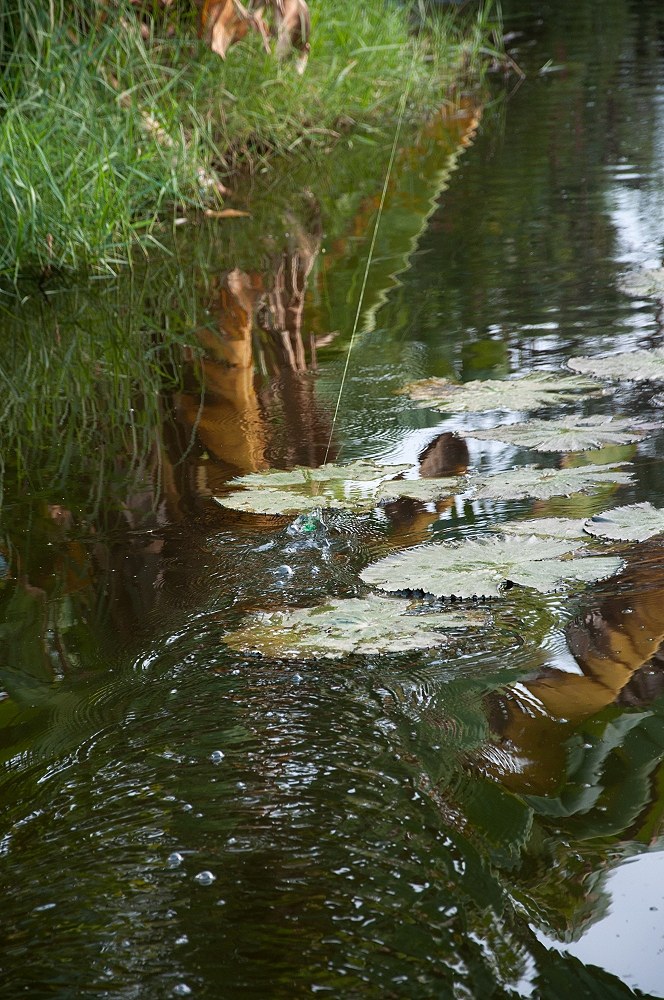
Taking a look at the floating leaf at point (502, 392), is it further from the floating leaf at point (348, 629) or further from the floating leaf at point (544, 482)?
the floating leaf at point (348, 629)

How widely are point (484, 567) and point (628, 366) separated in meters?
1.09

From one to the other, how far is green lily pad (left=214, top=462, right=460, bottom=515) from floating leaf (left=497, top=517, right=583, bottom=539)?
207 millimetres

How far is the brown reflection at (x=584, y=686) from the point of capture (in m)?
1.24

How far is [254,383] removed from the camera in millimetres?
2779

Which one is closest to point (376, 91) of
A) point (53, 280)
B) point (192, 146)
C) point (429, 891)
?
point (192, 146)

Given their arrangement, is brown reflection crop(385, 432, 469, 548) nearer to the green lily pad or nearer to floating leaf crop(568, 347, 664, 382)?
the green lily pad

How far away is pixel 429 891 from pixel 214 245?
3.76m

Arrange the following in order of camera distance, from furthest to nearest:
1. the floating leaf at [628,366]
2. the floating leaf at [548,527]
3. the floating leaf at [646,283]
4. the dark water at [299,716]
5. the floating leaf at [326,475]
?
the floating leaf at [646,283] → the floating leaf at [628,366] → the floating leaf at [326,475] → the floating leaf at [548,527] → the dark water at [299,716]

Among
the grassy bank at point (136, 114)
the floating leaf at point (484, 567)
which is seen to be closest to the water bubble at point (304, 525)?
the floating leaf at point (484, 567)

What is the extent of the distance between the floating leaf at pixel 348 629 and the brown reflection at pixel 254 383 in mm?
649

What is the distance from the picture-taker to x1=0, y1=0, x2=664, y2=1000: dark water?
99 centimetres

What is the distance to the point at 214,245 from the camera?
177 inches

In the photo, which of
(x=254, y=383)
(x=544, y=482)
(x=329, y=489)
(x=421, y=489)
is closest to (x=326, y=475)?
(x=329, y=489)

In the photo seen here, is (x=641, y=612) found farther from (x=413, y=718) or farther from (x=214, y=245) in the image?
(x=214, y=245)
